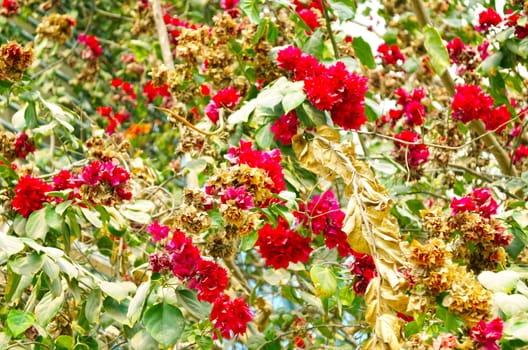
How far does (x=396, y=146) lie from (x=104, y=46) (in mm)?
2703

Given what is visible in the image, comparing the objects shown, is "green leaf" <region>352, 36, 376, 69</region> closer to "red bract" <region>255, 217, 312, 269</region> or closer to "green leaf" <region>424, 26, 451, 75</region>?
"green leaf" <region>424, 26, 451, 75</region>

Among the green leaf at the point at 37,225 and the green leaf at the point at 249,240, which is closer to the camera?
the green leaf at the point at 37,225

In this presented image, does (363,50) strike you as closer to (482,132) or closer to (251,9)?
(251,9)

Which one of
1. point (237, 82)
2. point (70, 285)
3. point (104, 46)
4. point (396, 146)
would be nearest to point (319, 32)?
point (237, 82)

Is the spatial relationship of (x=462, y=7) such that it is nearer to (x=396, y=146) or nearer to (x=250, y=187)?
(x=396, y=146)

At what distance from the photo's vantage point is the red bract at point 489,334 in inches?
49.1

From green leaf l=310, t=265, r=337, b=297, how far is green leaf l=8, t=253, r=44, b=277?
0.60 m

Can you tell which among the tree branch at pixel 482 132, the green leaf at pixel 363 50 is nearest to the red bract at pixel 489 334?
the green leaf at pixel 363 50

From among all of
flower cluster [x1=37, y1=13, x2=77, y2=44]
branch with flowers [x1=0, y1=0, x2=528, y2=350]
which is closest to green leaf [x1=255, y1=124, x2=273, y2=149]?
branch with flowers [x1=0, y1=0, x2=528, y2=350]

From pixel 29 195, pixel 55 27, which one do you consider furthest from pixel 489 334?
pixel 55 27

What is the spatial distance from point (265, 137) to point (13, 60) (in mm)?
690

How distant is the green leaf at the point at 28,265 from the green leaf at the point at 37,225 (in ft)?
0.53

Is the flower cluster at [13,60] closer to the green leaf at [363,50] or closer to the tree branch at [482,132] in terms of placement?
the green leaf at [363,50]

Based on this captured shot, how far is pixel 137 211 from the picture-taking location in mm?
2107
